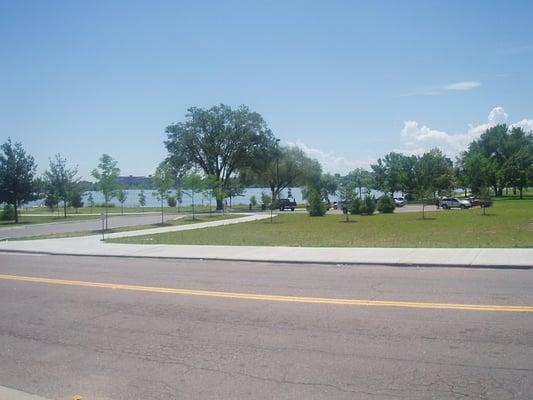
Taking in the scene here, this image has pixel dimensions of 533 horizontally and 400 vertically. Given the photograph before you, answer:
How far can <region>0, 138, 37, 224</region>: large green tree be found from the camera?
43.0 meters

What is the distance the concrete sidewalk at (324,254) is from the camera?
12305 millimetres

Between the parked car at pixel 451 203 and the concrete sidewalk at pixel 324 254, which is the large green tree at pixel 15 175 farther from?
the parked car at pixel 451 203

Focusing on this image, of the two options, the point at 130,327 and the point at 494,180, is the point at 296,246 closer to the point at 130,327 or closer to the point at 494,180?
the point at 130,327

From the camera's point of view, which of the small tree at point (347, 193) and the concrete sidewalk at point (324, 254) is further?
the small tree at point (347, 193)

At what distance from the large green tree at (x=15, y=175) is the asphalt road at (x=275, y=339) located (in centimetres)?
3655

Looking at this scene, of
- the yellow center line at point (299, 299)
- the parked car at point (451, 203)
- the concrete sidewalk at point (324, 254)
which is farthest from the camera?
the parked car at point (451, 203)

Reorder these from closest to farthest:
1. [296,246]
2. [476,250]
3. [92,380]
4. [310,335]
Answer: [92,380] → [310,335] → [476,250] → [296,246]

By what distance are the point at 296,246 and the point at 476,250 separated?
601 centimetres

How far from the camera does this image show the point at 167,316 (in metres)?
7.82

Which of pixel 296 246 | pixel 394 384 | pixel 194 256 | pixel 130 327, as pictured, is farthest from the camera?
pixel 296 246

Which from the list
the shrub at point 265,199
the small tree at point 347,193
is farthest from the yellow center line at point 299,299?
the shrub at point 265,199

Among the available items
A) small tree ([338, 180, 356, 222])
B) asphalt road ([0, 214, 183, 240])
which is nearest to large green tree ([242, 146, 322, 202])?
small tree ([338, 180, 356, 222])

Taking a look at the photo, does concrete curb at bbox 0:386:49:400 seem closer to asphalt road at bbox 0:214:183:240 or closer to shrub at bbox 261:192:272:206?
asphalt road at bbox 0:214:183:240

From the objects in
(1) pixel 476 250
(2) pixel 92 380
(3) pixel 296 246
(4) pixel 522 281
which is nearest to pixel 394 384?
(2) pixel 92 380
